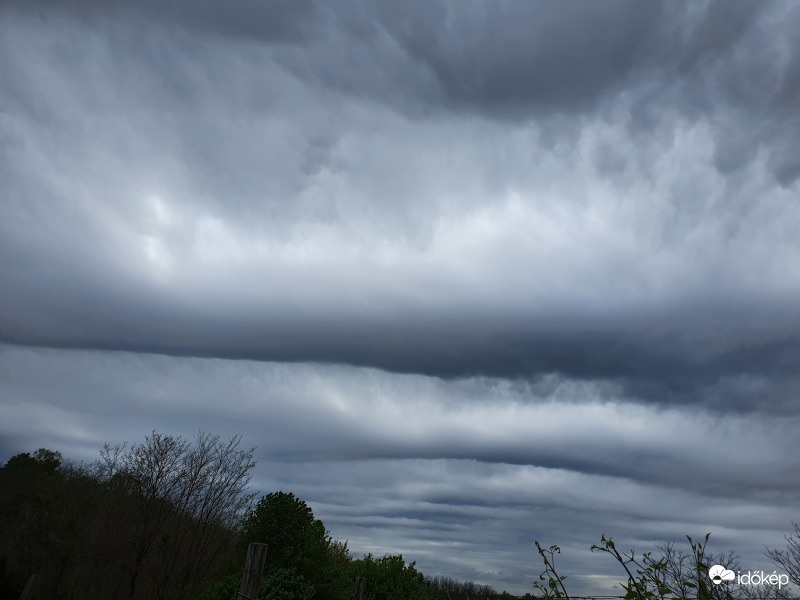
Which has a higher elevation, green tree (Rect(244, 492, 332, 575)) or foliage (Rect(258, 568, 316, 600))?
green tree (Rect(244, 492, 332, 575))

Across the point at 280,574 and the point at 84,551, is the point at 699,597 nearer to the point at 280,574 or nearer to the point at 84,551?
the point at 280,574

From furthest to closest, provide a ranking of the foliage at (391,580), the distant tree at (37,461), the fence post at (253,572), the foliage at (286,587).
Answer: the distant tree at (37,461) < the foliage at (391,580) < the foliage at (286,587) < the fence post at (253,572)

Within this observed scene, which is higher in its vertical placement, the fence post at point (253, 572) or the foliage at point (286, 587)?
the fence post at point (253, 572)

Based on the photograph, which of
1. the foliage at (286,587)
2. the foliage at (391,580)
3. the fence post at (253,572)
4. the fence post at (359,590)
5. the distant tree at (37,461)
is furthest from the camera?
the distant tree at (37,461)

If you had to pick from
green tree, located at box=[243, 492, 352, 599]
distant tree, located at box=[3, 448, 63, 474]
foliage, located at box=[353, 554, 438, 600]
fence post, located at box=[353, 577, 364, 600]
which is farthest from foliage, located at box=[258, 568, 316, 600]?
distant tree, located at box=[3, 448, 63, 474]

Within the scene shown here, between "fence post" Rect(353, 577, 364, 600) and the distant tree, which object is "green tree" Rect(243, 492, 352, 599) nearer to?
"fence post" Rect(353, 577, 364, 600)

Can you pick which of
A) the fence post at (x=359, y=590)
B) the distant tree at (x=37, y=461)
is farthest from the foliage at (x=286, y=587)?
the distant tree at (x=37, y=461)

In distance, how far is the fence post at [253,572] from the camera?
571 inches

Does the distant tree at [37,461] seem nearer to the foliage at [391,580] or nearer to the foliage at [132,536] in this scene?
the foliage at [132,536]

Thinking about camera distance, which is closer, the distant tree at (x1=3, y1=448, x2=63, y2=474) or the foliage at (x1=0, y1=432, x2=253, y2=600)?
the foliage at (x1=0, y1=432, x2=253, y2=600)

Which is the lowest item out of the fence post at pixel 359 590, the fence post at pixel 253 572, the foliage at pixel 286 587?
the foliage at pixel 286 587

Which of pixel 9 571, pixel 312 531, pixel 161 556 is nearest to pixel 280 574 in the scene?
pixel 312 531

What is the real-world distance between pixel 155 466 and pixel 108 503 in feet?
11.1

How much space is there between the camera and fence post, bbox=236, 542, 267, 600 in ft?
47.6
